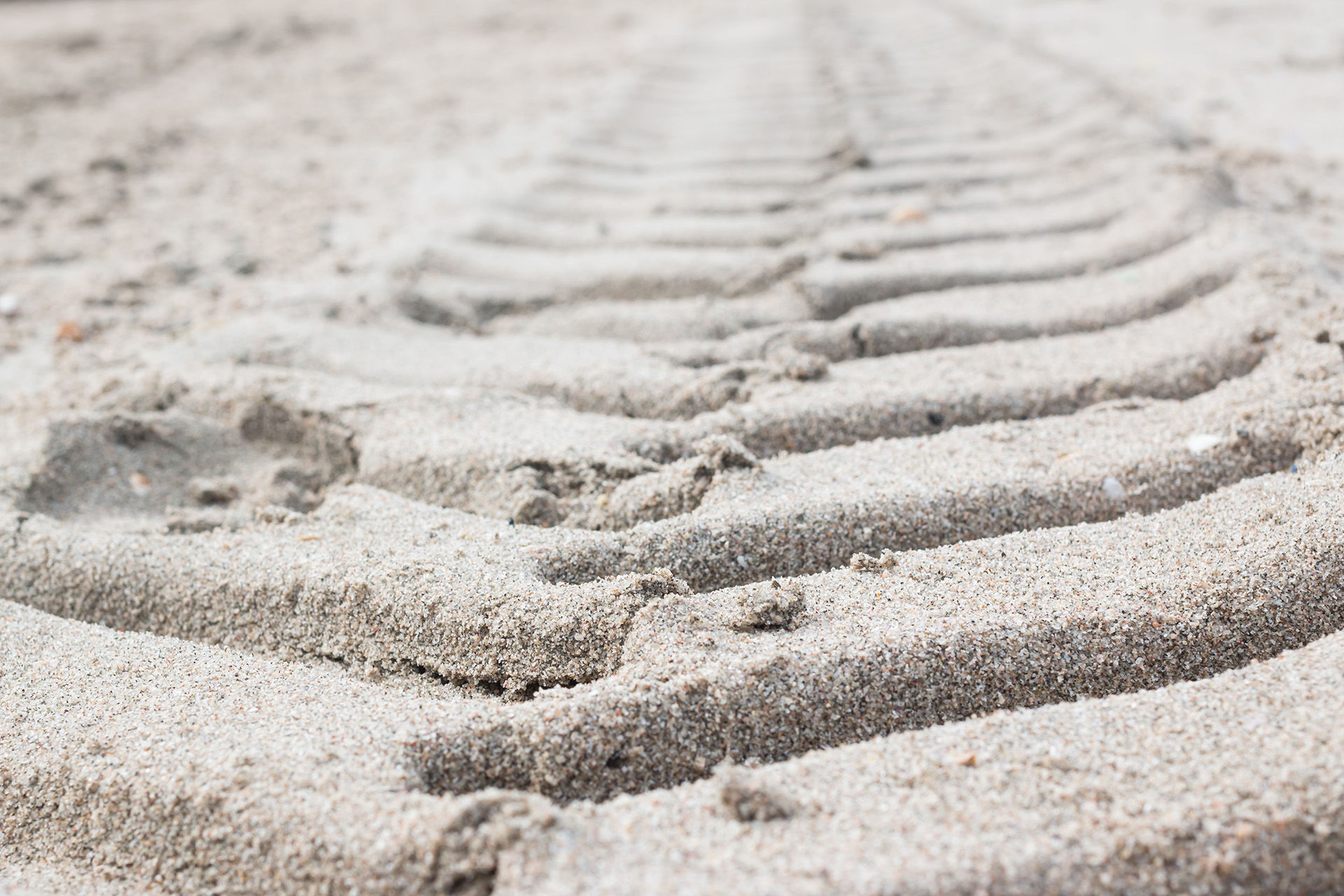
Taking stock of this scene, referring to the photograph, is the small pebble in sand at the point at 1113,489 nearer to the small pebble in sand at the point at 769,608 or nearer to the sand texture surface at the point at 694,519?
the sand texture surface at the point at 694,519

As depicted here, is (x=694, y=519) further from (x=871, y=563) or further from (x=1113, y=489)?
(x=1113, y=489)

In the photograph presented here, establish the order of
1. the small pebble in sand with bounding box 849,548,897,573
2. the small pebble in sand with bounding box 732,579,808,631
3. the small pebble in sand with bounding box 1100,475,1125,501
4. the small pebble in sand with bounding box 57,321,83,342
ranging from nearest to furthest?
the small pebble in sand with bounding box 732,579,808,631, the small pebble in sand with bounding box 849,548,897,573, the small pebble in sand with bounding box 1100,475,1125,501, the small pebble in sand with bounding box 57,321,83,342

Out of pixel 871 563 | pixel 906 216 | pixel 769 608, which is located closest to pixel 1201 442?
pixel 871 563

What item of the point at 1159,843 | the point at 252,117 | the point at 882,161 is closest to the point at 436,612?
the point at 1159,843

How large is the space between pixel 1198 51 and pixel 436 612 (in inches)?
170

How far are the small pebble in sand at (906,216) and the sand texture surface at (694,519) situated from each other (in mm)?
13

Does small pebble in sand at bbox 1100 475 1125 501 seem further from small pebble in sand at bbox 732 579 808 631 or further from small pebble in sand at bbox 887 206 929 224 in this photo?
small pebble in sand at bbox 887 206 929 224

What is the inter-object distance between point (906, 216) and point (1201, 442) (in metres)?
1.28

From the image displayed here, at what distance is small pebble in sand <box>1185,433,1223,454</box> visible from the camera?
1.56 metres

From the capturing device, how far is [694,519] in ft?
4.78

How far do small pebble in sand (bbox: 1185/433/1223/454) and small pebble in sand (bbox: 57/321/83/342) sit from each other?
2.30 meters

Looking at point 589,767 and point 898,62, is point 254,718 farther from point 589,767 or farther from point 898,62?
point 898,62

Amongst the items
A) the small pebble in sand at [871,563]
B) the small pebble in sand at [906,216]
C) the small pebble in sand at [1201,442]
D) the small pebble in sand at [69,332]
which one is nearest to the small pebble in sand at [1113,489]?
the small pebble in sand at [1201,442]

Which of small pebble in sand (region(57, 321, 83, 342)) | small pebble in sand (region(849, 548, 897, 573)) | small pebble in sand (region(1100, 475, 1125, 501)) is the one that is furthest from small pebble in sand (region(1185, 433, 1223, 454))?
small pebble in sand (region(57, 321, 83, 342))
